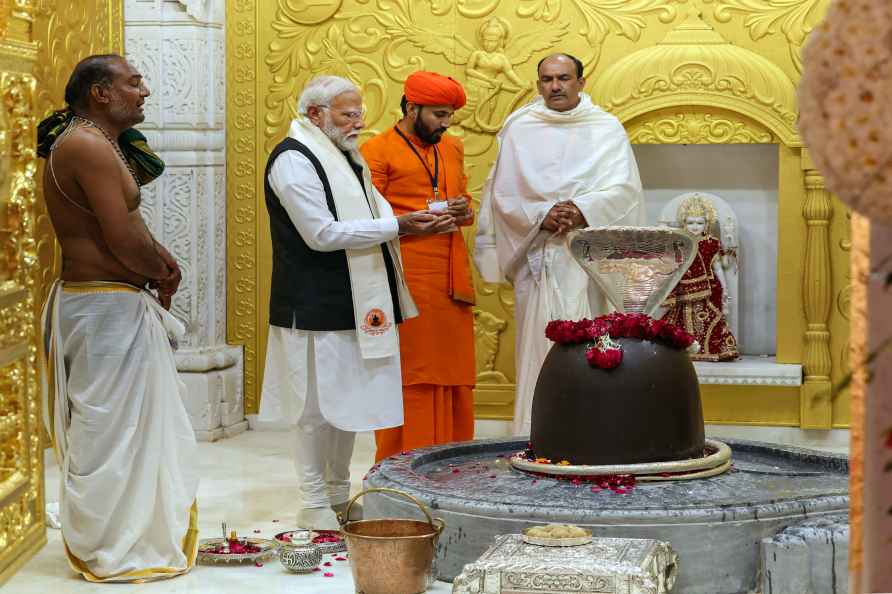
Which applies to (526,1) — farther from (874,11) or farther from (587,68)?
(874,11)

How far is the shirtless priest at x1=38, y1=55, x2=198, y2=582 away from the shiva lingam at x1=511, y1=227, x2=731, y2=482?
4.38 ft

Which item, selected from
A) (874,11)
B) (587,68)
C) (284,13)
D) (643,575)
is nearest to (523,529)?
(643,575)

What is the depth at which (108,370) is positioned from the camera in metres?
4.41

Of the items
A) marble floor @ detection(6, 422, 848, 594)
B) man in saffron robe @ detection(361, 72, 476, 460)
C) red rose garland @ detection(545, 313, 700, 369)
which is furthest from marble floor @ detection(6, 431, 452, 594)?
red rose garland @ detection(545, 313, 700, 369)

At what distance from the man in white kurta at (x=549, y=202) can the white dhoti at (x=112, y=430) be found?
2.20 m

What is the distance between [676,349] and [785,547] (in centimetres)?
99

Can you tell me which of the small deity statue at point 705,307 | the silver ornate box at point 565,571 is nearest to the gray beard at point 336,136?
the silver ornate box at point 565,571

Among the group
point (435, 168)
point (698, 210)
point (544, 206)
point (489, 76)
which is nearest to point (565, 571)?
point (435, 168)

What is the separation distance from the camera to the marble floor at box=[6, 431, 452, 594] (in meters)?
4.41

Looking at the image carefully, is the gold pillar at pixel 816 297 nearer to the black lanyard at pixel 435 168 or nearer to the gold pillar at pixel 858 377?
the black lanyard at pixel 435 168

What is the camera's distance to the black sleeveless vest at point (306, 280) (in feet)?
17.3

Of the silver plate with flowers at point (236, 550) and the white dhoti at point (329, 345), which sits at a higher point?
the white dhoti at point (329, 345)

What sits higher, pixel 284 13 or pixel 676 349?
pixel 284 13

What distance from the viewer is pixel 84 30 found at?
Result: 23.5 feet
